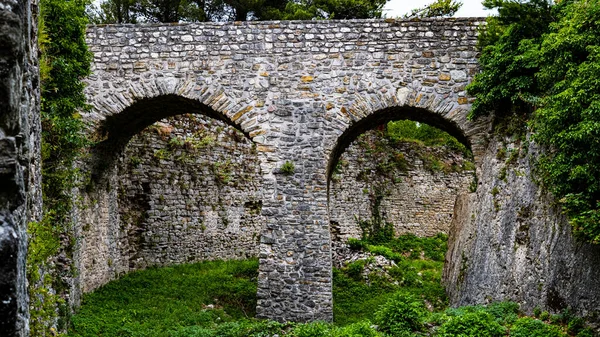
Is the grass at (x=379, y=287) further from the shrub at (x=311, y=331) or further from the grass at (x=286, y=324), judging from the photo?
the shrub at (x=311, y=331)

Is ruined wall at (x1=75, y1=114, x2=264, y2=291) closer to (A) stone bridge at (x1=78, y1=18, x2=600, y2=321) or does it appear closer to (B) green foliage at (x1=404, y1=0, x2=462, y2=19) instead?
(A) stone bridge at (x1=78, y1=18, x2=600, y2=321)

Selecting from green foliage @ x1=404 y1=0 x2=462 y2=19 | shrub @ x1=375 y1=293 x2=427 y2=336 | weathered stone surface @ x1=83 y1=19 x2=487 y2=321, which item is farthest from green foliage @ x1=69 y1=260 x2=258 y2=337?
green foliage @ x1=404 y1=0 x2=462 y2=19

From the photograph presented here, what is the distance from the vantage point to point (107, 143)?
1001 cm

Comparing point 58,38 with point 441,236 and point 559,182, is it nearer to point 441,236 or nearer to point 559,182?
point 559,182

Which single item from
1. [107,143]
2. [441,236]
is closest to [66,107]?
[107,143]

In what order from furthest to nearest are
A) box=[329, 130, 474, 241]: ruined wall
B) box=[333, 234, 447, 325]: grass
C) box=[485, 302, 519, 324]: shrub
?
box=[329, 130, 474, 241]: ruined wall
box=[333, 234, 447, 325]: grass
box=[485, 302, 519, 324]: shrub

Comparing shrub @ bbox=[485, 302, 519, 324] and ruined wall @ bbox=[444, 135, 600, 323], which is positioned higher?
ruined wall @ bbox=[444, 135, 600, 323]

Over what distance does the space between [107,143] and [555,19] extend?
8.07m

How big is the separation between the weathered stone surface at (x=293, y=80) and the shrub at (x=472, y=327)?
3147 mm

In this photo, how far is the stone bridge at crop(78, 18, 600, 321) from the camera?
875cm

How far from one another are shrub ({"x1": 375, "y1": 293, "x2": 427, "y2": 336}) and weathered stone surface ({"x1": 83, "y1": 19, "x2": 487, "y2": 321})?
2.26 m

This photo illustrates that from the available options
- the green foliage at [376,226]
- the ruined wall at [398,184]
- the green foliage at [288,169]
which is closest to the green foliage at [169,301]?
the green foliage at [288,169]

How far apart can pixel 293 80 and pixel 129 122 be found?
3.47 metres

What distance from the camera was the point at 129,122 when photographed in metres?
10.0
